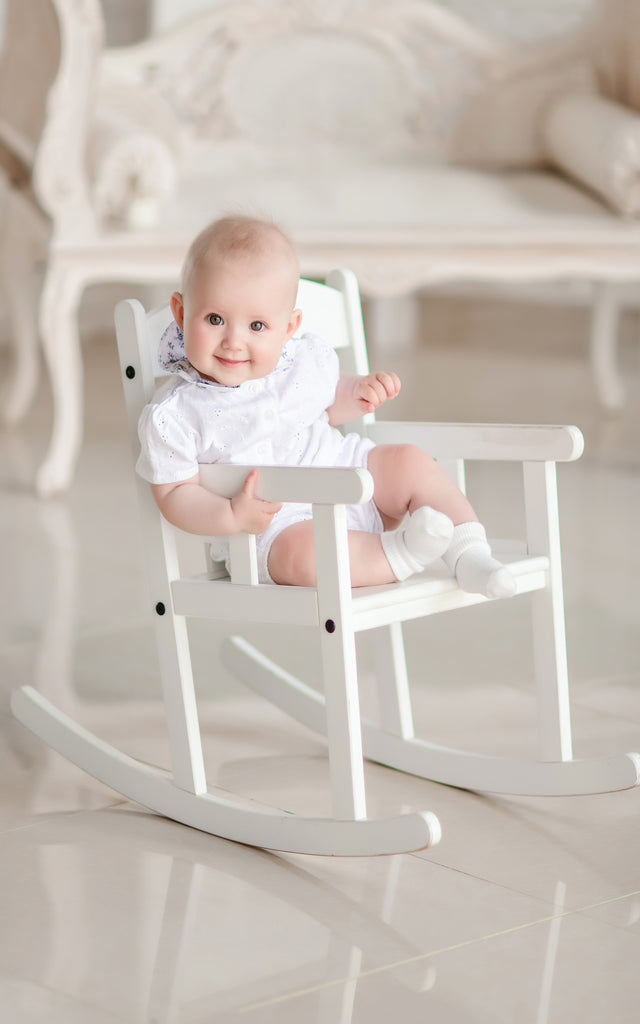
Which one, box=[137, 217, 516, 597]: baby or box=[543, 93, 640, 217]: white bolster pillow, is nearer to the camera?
box=[137, 217, 516, 597]: baby

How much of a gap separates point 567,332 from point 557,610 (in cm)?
390

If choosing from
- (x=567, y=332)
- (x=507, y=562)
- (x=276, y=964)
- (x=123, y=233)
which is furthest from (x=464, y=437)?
(x=567, y=332)

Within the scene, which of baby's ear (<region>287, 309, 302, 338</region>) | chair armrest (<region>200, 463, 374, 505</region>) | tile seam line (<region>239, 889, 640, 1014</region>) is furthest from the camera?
baby's ear (<region>287, 309, 302, 338</region>)

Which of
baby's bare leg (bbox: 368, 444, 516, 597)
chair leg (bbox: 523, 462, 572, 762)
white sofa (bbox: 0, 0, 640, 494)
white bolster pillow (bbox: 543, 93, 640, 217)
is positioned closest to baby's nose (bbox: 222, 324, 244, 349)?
baby's bare leg (bbox: 368, 444, 516, 597)

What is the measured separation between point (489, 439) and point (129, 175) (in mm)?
1616

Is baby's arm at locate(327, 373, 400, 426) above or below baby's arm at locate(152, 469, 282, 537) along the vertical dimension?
above

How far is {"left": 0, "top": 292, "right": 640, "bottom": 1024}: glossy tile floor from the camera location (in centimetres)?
109

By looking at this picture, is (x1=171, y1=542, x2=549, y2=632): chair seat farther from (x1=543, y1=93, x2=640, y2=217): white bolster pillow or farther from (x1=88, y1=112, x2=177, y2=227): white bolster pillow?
(x1=543, y1=93, x2=640, y2=217): white bolster pillow

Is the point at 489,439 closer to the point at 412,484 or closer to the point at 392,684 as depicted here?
the point at 412,484

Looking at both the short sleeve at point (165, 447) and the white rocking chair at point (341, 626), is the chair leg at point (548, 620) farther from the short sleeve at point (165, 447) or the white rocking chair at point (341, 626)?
the short sleeve at point (165, 447)

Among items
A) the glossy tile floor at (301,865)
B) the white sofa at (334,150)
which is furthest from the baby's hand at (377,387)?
the white sofa at (334,150)

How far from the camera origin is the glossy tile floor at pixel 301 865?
109cm

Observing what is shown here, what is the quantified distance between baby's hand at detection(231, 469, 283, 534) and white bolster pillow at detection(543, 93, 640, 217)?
1.96 m

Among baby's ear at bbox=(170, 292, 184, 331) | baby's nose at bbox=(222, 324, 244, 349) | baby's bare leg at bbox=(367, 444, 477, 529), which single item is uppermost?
baby's ear at bbox=(170, 292, 184, 331)
